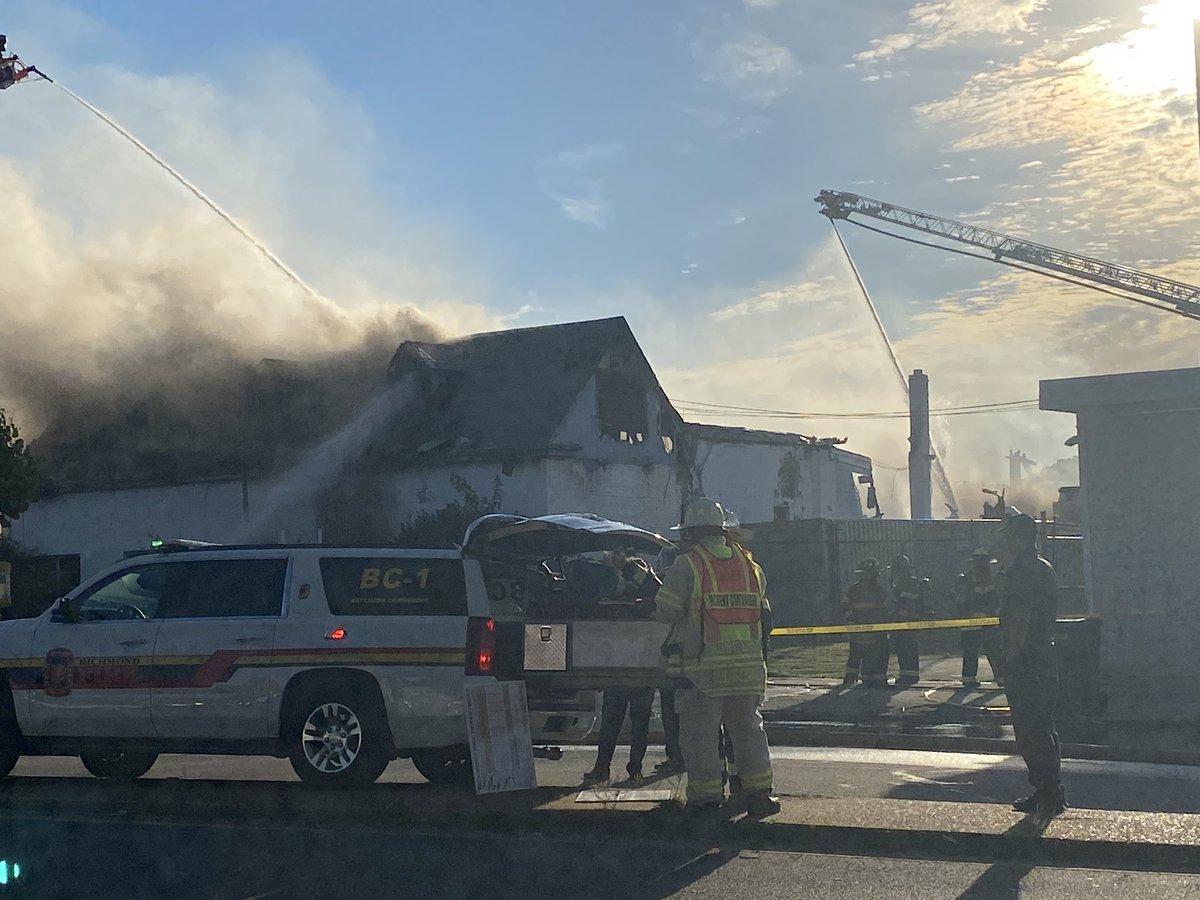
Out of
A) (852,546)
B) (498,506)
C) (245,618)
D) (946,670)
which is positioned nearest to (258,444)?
(498,506)

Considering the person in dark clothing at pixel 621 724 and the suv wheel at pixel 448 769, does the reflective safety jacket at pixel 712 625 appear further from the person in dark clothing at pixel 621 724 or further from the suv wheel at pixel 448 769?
the suv wheel at pixel 448 769

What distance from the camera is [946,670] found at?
17703 mm

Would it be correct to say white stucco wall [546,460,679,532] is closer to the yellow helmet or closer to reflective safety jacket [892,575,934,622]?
reflective safety jacket [892,575,934,622]

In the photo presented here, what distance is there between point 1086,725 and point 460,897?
750 centimetres

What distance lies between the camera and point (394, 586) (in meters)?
8.92

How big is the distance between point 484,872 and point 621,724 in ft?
9.05

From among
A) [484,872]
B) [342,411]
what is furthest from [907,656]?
[342,411]

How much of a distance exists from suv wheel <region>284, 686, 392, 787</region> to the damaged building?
21880 mm

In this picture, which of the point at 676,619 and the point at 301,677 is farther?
the point at 301,677

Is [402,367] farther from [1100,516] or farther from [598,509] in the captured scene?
[1100,516]

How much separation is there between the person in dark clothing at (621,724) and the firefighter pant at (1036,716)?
247cm

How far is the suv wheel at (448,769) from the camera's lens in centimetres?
879

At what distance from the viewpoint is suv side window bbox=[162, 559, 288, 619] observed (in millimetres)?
9016

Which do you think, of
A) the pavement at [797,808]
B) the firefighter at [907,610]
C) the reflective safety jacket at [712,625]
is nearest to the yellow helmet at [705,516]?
the reflective safety jacket at [712,625]
